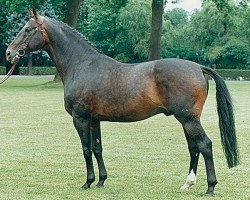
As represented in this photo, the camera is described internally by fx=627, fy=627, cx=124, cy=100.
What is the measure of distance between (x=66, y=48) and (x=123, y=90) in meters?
1.24

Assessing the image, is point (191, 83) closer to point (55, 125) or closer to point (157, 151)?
point (157, 151)

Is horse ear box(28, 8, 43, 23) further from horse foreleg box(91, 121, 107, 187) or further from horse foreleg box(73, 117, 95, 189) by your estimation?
horse foreleg box(91, 121, 107, 187)

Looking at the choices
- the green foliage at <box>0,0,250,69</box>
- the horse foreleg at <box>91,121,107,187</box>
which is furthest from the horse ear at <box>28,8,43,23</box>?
the green foliage at <box>0,0,250,69</box>

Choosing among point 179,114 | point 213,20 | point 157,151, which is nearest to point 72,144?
point 157,151

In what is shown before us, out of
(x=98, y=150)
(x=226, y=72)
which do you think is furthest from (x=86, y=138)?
(x=226, y=72)

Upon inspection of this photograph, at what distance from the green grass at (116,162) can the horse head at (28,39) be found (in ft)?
6.35

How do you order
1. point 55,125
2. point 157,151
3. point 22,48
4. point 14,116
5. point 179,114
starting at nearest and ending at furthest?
point 179,114 → point 22,48 → point 157,151 → point 55,125 → point 14,116

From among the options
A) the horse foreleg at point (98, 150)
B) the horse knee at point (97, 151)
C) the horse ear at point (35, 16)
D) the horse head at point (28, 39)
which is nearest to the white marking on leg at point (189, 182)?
the horse foreleg at point (98, 150)

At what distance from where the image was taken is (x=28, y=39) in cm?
930

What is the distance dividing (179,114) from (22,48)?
259 cm

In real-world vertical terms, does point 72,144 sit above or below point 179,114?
below

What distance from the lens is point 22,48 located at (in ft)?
30.5

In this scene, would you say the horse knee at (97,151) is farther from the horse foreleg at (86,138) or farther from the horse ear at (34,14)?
the horse ear at (34,14)

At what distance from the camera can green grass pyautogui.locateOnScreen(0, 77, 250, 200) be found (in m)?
8.83
